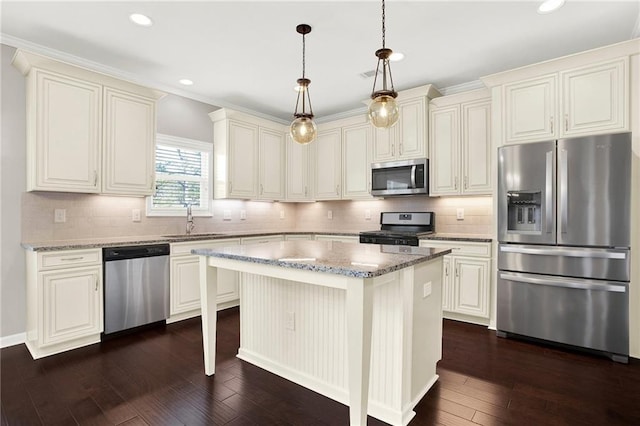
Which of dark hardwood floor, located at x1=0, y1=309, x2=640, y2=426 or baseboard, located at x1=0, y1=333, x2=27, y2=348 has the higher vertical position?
baseboard, located at x1=0, y1=333, x2=27, y2=348

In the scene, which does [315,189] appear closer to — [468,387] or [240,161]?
[240,161]

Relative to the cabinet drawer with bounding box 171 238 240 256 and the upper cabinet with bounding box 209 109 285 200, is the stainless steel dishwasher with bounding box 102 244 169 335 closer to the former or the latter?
the cabinet drawer with bounding box 171 238 240 256

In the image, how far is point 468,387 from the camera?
223 cm

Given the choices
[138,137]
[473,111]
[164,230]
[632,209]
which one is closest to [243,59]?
[138,137]

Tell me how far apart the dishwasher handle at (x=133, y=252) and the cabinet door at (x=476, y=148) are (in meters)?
3.32

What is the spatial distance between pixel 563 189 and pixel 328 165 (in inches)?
115

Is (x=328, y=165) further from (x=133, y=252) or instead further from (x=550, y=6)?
(x=550, y=6)

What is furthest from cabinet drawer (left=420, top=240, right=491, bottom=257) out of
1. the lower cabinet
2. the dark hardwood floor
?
the dark hardwood floor

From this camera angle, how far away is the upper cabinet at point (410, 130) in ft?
13.1

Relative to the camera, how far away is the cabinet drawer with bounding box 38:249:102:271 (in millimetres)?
2664

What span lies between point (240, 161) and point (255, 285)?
240cm

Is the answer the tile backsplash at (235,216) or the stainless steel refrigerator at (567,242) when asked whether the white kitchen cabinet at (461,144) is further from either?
the stainless steel refrigerator at (567,242)

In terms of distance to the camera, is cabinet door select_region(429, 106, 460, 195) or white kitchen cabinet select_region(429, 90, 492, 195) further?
cabinet door select_region(429, 106, 460, 195)

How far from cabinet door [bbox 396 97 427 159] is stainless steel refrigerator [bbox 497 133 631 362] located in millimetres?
998
